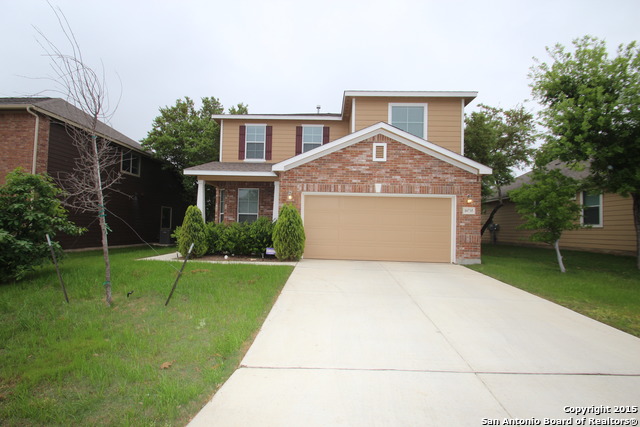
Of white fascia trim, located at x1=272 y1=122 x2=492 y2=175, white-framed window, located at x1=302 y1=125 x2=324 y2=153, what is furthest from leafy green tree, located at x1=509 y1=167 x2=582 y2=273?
white-framed window, located at x1=302 y1=125 x2=324 y2=153

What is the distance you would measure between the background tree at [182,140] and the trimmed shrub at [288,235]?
29.3 ft

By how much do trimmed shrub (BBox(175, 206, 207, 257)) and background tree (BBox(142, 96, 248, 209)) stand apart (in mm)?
7377

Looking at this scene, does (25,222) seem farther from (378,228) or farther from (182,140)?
(182,140)

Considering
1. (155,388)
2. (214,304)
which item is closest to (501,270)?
(214,304)

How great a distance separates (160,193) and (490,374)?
18254mm

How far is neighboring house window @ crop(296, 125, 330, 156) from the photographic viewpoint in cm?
1352

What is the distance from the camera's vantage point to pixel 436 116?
1235 cm

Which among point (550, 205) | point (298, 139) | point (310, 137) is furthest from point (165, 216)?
point (550, 205)

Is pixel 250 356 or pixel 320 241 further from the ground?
pixel 320 241

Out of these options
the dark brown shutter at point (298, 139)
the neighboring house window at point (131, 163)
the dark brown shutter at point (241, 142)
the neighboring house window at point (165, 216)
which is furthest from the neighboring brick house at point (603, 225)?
the neighboring house window at point (165, 216)

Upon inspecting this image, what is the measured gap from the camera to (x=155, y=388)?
8.64ft

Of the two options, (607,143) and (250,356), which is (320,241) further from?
(607,143)

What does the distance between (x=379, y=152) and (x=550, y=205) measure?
5003 mm

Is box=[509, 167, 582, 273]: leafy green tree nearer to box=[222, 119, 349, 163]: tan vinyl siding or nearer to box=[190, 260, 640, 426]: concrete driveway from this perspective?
box=[190, 260, 640, 426]: concrete driveway
